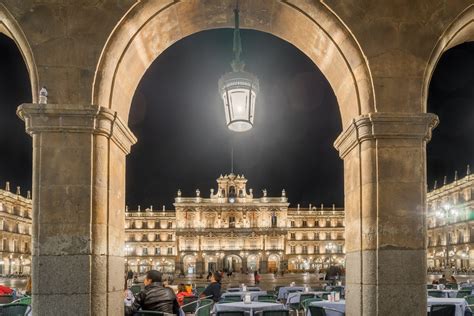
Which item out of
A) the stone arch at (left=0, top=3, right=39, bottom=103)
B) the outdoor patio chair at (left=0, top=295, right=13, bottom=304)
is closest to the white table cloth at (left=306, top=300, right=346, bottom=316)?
the stone arch at (left=0, top=3, right=39, bottom=103)

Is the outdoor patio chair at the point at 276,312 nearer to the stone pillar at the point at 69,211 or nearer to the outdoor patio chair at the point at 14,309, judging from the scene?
the stone pillar at the point at 69,211

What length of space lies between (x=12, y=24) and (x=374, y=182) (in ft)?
13.5

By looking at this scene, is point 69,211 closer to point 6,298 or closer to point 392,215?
point 392,215

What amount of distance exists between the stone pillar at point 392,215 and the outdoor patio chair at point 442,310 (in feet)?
13.8

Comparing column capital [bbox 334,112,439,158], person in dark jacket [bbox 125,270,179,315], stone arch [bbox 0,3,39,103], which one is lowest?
person in dark jacket [bbox 125,270,179,315]

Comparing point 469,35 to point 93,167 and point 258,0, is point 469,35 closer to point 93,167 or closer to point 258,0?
point 258,0

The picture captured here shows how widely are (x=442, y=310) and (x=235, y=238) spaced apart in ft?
258

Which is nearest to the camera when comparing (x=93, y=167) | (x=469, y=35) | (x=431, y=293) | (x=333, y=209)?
(x=93, y=167)

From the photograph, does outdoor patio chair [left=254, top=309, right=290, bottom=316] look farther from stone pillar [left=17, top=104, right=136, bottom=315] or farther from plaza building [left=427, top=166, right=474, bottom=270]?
plaza building [left=427, top=166, right=474, bottom=270]

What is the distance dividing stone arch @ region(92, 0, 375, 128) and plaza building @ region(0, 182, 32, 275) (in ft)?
211

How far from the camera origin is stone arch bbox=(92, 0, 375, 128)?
5863 millimetres

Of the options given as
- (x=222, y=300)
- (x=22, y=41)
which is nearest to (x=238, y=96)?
(x=22, y=41)

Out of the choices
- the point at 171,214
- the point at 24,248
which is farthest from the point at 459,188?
the point at 24,248

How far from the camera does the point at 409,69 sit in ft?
19.3
